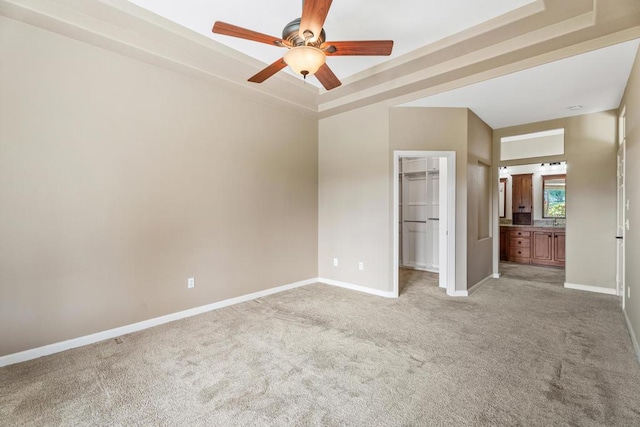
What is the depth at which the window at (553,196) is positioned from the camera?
6.90m

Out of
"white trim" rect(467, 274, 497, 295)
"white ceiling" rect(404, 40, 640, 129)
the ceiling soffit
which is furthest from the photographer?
"white trim" rect(467, 274, 497, 295)

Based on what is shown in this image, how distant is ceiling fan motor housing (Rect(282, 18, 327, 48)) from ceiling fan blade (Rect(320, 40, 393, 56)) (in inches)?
2.7

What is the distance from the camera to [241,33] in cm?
215

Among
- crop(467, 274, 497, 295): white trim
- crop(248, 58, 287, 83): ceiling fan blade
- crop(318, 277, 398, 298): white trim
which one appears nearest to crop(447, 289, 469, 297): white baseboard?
crop(467, 274, 497, 295): white trim

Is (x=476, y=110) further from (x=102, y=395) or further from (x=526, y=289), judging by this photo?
(x=102, y=395)

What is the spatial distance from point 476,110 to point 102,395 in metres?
5.29

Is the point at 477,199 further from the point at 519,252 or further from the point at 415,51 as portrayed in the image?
the point at 519,252

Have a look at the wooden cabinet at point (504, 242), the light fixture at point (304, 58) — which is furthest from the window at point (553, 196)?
the light fixture at point (304, 58)

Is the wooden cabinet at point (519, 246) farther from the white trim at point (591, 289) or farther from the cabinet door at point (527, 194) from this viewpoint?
the white trim at point (591, 289)

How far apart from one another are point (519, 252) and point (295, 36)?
6.87m

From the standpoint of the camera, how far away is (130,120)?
308 centimetres

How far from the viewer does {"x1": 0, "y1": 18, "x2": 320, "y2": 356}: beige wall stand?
8.21 feet

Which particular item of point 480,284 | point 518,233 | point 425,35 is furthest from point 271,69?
point 518,233

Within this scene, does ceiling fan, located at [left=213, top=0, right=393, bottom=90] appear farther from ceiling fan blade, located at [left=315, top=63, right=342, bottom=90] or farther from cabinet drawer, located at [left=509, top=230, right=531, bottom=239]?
cabinet drawer, located at [left=509, top=230, right=531, bottom=239]
